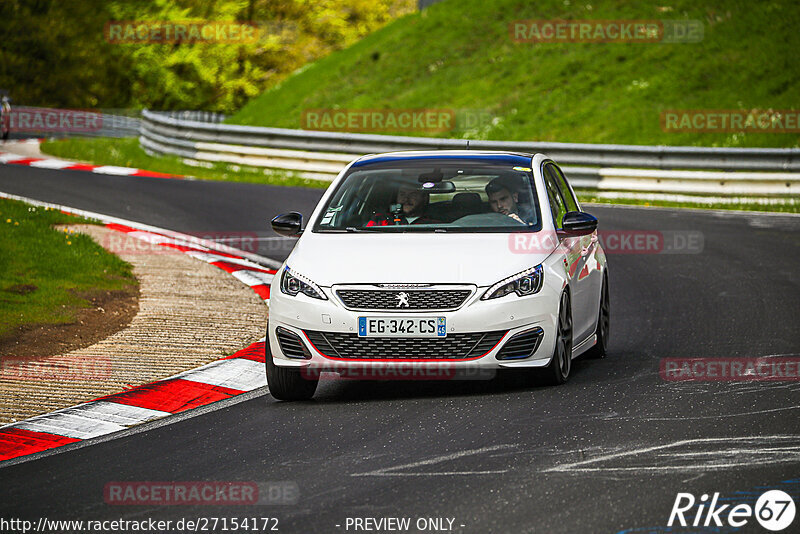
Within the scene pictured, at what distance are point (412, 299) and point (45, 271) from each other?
19.8 feet

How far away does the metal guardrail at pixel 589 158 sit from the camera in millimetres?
20781

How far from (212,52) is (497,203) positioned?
46603mm

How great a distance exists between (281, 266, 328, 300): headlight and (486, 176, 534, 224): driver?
1640 millimetres

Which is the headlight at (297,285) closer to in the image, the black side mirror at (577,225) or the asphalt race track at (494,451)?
the asphalt race track at (494,451)

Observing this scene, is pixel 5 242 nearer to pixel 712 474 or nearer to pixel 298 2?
pixel 712 474

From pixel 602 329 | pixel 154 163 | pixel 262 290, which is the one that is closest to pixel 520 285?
pixel 602 329

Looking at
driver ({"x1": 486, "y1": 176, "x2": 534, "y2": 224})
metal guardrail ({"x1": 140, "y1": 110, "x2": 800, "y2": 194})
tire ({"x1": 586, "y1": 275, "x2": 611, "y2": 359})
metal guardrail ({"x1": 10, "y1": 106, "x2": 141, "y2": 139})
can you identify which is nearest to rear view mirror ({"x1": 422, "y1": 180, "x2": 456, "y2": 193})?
driver ({"x1": 486, "y1": 176, "x2": 534, "y2": 224})

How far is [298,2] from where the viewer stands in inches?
2237

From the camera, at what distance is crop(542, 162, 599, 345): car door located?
861cm

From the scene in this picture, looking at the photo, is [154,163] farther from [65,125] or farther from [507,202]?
[507,202]

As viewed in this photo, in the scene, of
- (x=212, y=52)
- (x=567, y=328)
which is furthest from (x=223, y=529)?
(x=212, y=52)

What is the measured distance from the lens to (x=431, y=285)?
302 inches

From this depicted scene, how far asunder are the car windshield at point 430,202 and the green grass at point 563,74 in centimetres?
1636

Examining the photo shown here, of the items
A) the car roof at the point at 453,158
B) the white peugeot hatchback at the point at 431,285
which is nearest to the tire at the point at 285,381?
the white peugeot hatchback at the point at 431,285
